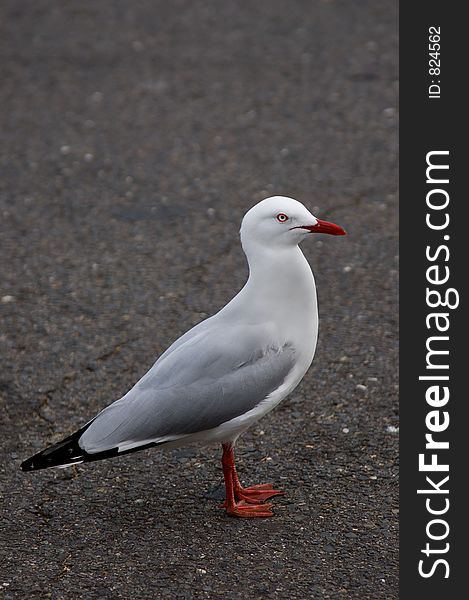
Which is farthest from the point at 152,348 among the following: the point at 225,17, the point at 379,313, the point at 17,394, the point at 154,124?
the point at 225,17

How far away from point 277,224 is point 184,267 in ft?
7.63

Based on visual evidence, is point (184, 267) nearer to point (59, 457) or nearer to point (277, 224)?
point (277, 224)

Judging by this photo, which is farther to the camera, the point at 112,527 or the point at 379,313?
the point at 379,313

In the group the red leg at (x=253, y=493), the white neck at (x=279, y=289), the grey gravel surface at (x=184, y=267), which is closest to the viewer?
the grey gravel surface at (x=184, y=267)

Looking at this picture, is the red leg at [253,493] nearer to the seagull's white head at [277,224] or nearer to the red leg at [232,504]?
the red leg at [232,504]

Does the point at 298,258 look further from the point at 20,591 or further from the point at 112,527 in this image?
the point at 20,591

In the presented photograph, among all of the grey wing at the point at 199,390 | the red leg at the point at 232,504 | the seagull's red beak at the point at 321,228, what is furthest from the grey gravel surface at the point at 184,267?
the seagull's red beak at the point at 321,228

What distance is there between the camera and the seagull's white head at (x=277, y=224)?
3.91m

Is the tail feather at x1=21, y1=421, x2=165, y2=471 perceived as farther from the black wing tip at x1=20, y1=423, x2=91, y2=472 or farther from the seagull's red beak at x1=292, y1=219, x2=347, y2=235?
the seagull's red beak at x1=292, y1=219, x2=347, y2=235

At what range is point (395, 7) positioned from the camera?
1020 centimetres

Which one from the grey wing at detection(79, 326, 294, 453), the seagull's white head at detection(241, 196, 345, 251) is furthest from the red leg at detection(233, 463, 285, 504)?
the seagull's white head at detection(241, 196, 345, 251)

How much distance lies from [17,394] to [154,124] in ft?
12.4

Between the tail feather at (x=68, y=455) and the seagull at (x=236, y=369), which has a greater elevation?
the seagull at (x=236, y=369)

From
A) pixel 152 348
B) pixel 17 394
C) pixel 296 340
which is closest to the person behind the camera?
pixel 296 340
